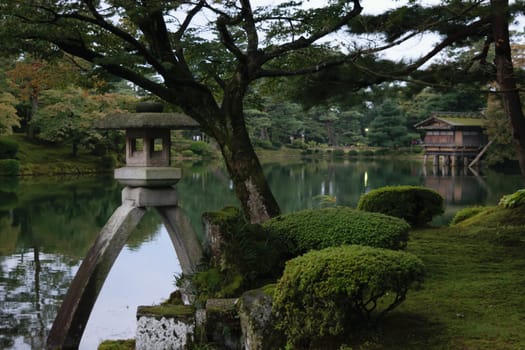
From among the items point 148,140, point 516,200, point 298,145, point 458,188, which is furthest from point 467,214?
point 298,145

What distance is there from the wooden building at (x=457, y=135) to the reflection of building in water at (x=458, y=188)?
246 inches

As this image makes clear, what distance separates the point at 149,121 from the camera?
619cm

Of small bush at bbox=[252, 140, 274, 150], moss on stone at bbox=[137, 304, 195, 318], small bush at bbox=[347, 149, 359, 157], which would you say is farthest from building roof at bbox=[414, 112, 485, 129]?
moss on stone at bbox=[137, 304, 195, 318]

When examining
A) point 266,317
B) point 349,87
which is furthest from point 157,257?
point 266,317

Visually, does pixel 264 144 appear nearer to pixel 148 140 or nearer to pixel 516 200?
pixel 516 200

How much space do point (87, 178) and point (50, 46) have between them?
21606 millimetres

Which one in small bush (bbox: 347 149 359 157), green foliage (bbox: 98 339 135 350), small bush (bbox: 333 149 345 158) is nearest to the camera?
green foliage (bbox: 98 339 135 350)

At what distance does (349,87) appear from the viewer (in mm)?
8180

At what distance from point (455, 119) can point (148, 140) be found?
3513cm

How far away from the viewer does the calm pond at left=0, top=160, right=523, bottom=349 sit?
7.86m

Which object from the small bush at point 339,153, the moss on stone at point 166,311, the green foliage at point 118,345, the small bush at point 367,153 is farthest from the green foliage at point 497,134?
the moss on stone at point 166,311

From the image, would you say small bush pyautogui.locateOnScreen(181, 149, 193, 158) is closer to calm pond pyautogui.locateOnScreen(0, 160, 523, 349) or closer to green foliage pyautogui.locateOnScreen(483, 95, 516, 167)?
calm pond pyautogui.locateOnScreen(0, 160, 523, 349)

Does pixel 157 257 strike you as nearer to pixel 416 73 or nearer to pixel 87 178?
pixel 416 73

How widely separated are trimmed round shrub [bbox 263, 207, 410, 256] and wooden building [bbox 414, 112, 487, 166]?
3342 cm
